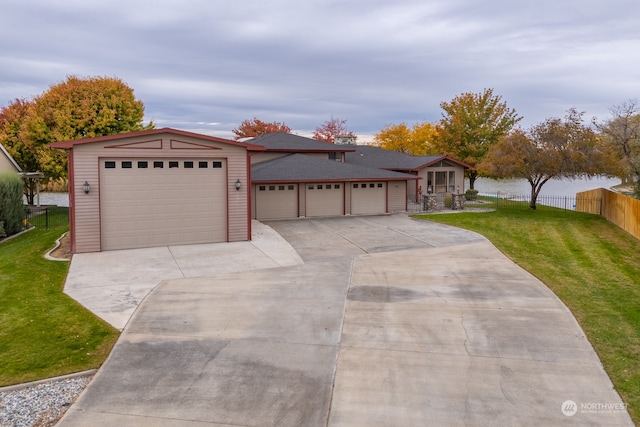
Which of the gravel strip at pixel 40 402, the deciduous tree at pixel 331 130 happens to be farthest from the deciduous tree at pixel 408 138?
the gravel strip at pixel 40 402

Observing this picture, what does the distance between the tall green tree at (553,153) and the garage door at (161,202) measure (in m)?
17.4

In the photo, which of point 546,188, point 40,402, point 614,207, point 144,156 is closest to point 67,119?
point 144,156

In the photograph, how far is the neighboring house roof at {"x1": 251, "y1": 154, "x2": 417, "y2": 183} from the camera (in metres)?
25.2

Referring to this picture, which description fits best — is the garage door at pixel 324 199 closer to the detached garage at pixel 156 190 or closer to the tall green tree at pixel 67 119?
the detached garage at pixel 156 190

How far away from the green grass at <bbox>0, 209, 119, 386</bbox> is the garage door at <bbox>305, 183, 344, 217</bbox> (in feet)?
46.8

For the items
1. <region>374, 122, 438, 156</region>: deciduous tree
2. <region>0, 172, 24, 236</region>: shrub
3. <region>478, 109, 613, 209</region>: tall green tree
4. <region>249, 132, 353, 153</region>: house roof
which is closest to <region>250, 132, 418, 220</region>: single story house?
<region>249, 132, 353, 153</region>: house roof

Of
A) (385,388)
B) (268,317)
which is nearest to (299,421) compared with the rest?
(385,388)

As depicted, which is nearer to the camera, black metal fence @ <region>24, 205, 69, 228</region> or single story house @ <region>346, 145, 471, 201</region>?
black metal fence @ <region>24, 205, 69, 228</region>

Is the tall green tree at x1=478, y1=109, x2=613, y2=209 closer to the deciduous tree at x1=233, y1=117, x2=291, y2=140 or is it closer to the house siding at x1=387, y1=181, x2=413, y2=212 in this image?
the house siding at x1=387, y1=181, x2=413, y2=212

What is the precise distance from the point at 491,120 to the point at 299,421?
39.5 metres

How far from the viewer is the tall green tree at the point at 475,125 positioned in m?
40.8

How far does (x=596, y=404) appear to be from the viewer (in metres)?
6.53

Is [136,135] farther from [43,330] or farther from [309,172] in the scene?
[309,172]

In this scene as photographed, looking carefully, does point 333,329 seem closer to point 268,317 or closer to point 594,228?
point 268,317
